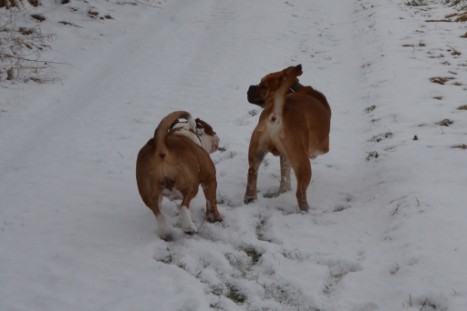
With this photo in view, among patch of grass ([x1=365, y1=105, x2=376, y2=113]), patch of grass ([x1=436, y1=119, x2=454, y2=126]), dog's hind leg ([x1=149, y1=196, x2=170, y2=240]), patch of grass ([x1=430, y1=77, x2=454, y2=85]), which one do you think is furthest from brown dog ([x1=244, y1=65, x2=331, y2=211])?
patch of grass ([x1=430, y1=77, x2=454, y2=85])

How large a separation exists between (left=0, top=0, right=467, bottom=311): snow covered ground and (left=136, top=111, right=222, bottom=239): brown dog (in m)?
0.33

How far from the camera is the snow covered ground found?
382 cm

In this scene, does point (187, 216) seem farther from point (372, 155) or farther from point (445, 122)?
point (445, 122)

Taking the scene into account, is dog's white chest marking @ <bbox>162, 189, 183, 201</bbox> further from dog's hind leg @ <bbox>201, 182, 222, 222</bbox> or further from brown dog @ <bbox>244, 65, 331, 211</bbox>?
brown dog @ <bbox>244, 65, 331, 211</bbox>

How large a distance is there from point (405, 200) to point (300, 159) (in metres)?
1.08

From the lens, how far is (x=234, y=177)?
598 cm

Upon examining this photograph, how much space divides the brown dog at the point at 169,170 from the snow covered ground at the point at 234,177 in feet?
1.07

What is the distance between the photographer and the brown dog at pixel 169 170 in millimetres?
4184

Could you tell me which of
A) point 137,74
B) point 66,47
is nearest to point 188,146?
point 137,74

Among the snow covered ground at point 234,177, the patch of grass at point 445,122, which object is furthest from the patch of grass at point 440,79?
the patch of grass at point 445,122

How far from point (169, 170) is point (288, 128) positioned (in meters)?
1.25

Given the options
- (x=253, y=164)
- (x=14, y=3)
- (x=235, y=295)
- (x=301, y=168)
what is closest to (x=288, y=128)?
(x=301, y=168)

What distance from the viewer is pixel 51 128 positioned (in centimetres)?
727

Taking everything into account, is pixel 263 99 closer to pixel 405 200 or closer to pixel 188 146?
pixel 188 146
